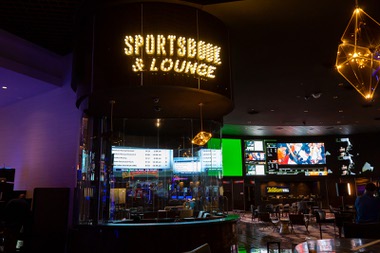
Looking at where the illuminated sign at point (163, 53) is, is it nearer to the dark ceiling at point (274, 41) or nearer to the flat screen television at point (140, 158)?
the dark ceiling at point (274, 41)

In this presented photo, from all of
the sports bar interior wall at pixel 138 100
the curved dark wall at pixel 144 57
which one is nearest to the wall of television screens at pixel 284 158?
the sports bar interior wall at pixel 138 100

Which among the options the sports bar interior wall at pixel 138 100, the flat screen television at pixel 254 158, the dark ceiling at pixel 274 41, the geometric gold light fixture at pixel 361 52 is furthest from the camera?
the flat screen television at pixel 254 158

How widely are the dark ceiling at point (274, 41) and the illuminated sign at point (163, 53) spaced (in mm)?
781

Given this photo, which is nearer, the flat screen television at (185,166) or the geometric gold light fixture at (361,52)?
the geometric gold light fixture at (361,52)

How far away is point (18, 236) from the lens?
746cm

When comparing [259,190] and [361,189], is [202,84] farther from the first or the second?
[361,189]

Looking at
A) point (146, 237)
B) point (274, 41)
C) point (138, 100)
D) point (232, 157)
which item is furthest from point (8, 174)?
point (232, 157)

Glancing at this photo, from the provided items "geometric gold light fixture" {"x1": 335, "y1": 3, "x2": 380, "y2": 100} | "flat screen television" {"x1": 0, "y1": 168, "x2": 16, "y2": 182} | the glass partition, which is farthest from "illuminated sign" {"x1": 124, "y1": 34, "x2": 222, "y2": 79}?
"flat screen television" {"x1": 0, "y1": 168, "x2": 16, "y2": 182}

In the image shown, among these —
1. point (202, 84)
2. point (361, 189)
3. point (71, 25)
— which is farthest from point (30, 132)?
point (361, 189)

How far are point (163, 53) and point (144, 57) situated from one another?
1.11ft

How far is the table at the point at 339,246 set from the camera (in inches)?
109

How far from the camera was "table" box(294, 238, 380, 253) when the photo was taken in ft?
9.06

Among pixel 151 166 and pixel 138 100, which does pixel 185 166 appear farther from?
pixel 138 100

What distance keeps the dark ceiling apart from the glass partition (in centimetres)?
211
